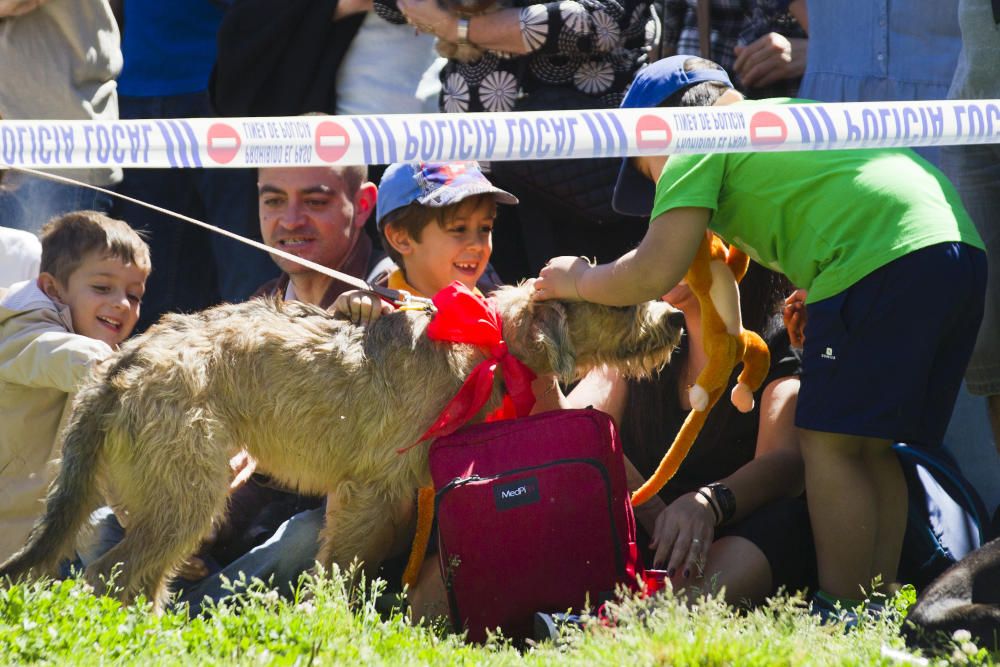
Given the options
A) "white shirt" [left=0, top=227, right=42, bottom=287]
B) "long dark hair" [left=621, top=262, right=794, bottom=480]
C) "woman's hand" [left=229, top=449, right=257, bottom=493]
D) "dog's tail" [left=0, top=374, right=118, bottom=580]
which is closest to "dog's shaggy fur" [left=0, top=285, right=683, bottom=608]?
"dog's tail" [left=0, top=374, right=118, bottom=580]

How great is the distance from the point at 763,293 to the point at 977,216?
95cm

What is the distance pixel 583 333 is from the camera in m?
4.94

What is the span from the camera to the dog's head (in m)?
4.87

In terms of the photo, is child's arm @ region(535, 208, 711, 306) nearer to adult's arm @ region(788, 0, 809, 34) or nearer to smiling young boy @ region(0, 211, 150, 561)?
smiling young boy @ region(0, 211, 150, 561)

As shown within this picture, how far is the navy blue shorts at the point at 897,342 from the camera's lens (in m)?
4.41

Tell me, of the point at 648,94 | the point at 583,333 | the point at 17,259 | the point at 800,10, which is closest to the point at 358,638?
the point at 583,333

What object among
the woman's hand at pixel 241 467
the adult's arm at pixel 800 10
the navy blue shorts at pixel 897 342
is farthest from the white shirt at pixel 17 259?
the adult's arm at pixel 800 10

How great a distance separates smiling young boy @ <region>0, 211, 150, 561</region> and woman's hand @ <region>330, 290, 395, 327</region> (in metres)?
1.07

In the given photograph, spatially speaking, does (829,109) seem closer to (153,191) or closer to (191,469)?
(191,469)

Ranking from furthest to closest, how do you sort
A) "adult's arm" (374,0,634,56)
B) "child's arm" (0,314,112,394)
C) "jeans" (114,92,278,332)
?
"jeans" (114,92,278,332)
"adult's arm" (374,0,634,56)
"child's arm" (0,314,112,394)

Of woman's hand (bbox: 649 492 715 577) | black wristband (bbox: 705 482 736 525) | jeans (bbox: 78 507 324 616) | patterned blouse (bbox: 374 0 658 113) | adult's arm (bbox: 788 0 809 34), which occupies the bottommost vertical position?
jeans (bbox: 78 507 324 616)

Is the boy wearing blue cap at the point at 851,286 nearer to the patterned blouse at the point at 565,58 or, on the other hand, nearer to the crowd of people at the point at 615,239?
the crowd of people at the point at 615,239

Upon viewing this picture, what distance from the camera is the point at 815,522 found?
4652 mm

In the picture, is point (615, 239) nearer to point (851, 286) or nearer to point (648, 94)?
point (648, 94)
